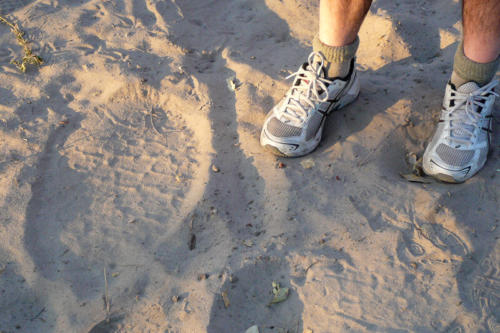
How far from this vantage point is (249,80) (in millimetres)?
2438

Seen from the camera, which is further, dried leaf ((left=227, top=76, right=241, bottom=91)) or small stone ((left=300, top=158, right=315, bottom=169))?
dried leaf ((left=227, top=76, right=241, bottom=91))

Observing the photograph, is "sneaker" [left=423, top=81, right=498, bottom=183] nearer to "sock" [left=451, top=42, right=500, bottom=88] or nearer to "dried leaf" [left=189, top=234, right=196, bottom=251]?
"sock" [left=451, top=42, right=500, bottom=88]

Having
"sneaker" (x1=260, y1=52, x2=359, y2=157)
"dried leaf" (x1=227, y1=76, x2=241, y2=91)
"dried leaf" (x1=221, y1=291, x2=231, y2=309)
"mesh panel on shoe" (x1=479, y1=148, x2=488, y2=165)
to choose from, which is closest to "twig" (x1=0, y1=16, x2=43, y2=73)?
"dried leaf" (x1=227, y1=76, x2=241, y2=91)

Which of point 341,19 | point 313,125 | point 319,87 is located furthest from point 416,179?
point 341,19

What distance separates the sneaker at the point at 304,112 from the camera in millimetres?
1964

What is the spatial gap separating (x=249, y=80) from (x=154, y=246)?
1.18 metres

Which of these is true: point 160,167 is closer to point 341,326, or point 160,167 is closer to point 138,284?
point 138,284

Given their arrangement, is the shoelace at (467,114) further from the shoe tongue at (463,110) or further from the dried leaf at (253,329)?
the dried leaf at (253,329)

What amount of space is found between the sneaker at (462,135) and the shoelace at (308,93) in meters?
0.57

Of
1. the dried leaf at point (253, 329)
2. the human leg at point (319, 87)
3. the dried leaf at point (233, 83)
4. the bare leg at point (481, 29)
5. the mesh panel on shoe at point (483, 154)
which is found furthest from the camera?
the dried leaf at point (233, 83)

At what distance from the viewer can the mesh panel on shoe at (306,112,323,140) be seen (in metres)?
1.98

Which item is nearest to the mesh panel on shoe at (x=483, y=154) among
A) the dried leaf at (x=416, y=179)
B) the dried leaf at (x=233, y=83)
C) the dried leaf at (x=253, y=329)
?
the dried leaf at (x=416, y=179)

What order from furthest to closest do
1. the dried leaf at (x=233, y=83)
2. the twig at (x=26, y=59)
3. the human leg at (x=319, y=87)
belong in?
the twig at (x=26, y=59) < the dried leaf at (x=233, y=83) < the human leg at (x=319, y=87)

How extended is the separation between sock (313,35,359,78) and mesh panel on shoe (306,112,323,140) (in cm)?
22
